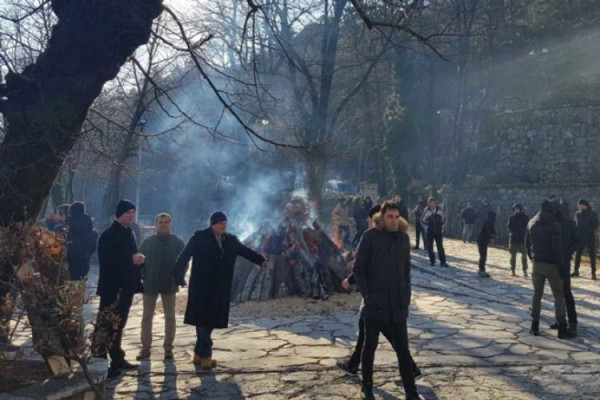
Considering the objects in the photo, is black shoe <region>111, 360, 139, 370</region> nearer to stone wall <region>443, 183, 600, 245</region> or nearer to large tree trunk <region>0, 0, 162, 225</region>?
large tree trunk <region>0, 0, 162, 225</region>

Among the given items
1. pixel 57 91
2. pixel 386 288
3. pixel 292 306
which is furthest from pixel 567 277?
pixel 57 91

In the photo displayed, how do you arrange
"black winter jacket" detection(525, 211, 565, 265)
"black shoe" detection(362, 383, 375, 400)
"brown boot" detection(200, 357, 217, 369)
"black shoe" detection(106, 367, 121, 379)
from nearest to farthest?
"black shoe" detection(362, 383, 375, 400), "black shoe" detection(106, 367, 121, 379), "brown boot" detection(200, 357, 217, 369), "black winter jacket" detection(525, 211, 565, 265)

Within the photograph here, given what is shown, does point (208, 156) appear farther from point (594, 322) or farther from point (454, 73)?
point (594, 322)

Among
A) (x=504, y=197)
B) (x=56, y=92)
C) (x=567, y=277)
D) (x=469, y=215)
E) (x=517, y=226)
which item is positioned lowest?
(x=567, y=277)

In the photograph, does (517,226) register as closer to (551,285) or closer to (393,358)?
(551,285)

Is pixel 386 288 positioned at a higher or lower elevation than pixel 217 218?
lower

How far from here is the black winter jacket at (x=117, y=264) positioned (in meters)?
6.55

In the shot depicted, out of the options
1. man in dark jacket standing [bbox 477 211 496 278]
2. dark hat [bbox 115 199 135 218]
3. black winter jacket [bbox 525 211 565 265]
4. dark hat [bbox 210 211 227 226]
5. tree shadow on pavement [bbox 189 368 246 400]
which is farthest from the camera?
man in dark jacket standing [bbox 477 211 496 278]

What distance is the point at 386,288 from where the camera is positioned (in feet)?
17.8

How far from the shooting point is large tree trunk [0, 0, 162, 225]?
4.79m

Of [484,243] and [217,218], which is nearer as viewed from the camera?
[217,218]

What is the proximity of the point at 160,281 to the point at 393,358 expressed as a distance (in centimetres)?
297

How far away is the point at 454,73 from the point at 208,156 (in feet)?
50.1

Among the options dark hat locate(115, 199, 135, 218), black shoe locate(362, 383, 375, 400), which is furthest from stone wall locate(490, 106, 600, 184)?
dark hat locate(115, 199, 135, 218)
